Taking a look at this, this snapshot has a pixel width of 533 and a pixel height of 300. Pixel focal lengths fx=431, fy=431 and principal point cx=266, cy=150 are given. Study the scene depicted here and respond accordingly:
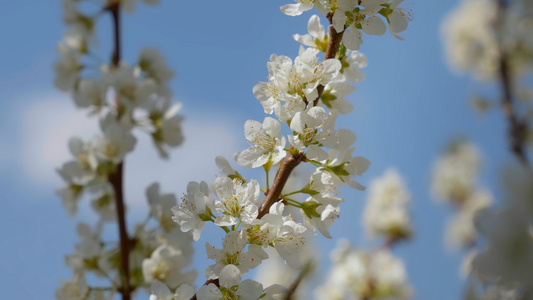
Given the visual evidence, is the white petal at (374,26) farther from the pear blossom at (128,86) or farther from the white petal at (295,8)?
the pear blossom at (128,86)

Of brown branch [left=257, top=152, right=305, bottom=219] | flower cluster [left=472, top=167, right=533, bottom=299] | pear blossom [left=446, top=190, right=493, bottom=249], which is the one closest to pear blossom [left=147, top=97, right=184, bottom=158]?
brown branch [left=257, top=152, right=305, bottom=219]

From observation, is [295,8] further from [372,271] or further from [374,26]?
[372,271]

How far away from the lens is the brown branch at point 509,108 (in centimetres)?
349

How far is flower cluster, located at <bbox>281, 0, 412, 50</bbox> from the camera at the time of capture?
114 cm

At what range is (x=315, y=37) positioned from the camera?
4.39ft

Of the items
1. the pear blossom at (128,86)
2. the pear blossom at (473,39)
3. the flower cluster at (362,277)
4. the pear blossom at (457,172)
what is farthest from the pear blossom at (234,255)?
the pear blossom at (457,172)

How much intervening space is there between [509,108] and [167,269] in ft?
12.3

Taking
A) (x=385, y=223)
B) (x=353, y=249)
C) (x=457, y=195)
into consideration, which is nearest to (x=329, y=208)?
(x=353, y=249)

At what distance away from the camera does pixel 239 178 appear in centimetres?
119

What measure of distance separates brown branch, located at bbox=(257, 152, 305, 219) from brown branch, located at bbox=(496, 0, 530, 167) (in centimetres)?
290

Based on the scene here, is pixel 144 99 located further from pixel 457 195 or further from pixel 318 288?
pixel 457 195

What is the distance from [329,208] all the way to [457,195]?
795cm

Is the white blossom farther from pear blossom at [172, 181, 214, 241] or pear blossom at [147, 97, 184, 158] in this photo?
pear blossom at [172, 181, 214, 241]

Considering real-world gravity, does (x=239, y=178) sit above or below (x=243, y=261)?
above
